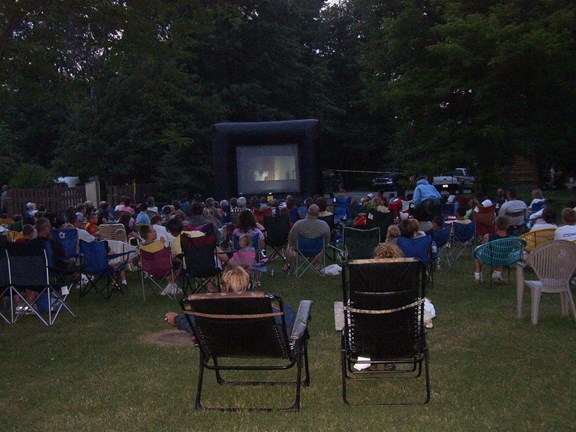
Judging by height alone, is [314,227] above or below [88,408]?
above

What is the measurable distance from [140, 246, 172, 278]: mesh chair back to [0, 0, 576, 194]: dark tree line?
365 cm

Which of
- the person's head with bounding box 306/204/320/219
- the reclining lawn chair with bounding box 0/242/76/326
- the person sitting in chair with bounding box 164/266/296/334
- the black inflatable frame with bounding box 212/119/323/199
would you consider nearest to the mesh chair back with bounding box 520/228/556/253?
the person's head with bounding box 306/204/320/219

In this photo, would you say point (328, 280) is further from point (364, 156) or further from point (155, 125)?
point (364, 156)

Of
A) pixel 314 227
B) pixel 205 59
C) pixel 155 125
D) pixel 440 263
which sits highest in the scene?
pixel 205 59

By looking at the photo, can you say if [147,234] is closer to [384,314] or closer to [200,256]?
[200,256]

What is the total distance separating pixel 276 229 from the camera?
35.1ft

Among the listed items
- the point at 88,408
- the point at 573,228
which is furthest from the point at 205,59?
the point at 88,408

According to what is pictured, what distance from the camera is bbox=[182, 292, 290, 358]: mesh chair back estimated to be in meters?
4.03

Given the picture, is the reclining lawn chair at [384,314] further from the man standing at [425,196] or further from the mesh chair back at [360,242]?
the man standing at [425,196]

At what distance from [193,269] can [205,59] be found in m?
24.6

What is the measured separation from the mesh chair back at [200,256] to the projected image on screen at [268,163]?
379 inches

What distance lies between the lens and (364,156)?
4631 cm

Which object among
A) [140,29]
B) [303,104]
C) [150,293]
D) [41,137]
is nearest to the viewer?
[150,293]

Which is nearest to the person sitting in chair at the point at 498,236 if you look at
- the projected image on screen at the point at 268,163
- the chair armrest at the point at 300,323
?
the chair armrest at the point at 300,323
